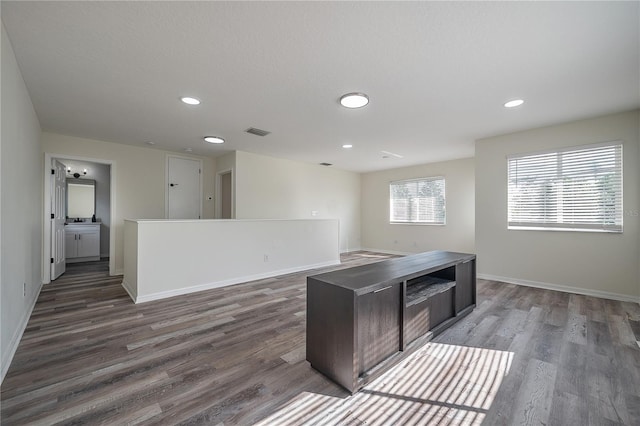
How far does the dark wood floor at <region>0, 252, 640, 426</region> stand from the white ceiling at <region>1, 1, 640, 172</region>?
2.45m

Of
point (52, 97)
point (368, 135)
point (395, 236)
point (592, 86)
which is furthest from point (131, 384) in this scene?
point (395, 236)

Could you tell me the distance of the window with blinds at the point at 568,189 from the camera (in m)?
3.54

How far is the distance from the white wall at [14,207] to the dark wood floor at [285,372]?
23cm

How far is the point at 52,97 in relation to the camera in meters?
2.98

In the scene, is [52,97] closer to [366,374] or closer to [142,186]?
[142,186]

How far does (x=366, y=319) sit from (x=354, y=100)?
7.57 feet

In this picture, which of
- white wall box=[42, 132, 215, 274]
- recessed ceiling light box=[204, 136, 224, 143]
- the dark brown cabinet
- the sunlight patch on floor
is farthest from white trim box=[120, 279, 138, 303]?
the sunlight patch on floor

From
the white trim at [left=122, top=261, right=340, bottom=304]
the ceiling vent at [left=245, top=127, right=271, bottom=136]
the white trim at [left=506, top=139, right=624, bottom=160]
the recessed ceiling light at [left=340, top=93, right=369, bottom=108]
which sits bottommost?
the white trim at [left=122, top=261, right=340, bottom=304]

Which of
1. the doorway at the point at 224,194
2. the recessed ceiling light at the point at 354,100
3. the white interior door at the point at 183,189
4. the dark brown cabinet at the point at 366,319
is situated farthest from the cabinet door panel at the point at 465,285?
the white interior door at the point at 183,189

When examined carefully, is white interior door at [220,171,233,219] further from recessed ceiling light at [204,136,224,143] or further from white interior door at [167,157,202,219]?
recessed ceiling light at [204,136,224,143]

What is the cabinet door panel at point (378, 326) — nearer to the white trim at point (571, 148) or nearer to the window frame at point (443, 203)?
the white trim at point (571, 148)

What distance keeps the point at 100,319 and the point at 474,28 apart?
4347 mm

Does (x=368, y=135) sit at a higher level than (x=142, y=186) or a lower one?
higher

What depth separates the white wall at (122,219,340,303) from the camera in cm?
344
